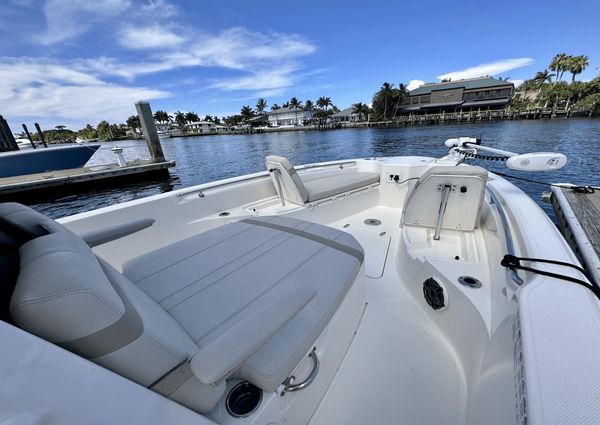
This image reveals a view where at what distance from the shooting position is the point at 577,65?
110 feet

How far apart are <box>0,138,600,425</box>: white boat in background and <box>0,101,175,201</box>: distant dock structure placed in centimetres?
975

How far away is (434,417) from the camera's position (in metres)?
1.09

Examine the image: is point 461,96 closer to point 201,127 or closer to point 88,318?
point 88,318

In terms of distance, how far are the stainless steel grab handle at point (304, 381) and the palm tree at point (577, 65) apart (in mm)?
53167

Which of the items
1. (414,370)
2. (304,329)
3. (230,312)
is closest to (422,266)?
(414,370)

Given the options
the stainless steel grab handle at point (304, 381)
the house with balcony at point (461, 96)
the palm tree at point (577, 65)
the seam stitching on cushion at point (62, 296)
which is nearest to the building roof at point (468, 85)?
the house with balcony at point (461, 96)

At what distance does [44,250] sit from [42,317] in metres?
0.32

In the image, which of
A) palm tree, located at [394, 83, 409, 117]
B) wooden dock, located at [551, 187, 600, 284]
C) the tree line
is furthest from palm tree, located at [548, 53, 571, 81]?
wooden dock, located at [551, 187, 600, 284]

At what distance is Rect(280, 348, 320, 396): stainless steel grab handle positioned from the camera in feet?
2.96

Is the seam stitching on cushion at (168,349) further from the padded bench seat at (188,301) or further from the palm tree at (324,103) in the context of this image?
the palm tree at (324,103)

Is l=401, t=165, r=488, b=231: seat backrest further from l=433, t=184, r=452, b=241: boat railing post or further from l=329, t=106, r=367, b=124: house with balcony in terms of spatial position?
l=329, t=106, r=367, b=124: house with balcony

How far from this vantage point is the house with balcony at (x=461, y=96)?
116 ft

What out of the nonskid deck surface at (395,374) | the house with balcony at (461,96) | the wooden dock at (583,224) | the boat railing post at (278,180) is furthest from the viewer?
the house with balcony at (461,96)

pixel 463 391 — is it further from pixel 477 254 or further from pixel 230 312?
pixel 230 312
